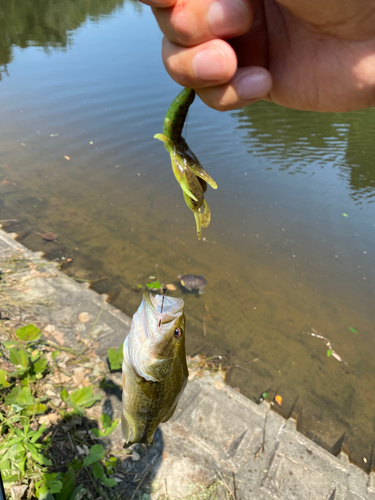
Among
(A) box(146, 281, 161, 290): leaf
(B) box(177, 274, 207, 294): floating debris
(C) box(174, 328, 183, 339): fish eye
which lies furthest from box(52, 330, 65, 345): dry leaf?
(C) box(174, 328, 183, 339): fish eye

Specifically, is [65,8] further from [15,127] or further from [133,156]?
[133,156]

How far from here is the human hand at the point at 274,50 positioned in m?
1.59

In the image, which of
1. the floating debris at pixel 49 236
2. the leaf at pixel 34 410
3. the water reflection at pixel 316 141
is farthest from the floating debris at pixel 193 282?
the water reflection at pixel 316 141

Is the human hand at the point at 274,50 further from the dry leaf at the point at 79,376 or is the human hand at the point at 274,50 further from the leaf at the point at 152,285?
the leaf at the point at 152,285

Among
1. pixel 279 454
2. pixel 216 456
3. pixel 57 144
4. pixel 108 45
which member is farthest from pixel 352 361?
pixel 108 45

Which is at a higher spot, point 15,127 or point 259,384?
point 15,127

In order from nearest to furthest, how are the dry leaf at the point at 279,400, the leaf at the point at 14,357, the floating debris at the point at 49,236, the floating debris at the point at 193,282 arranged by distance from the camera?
the leaf at the point at 14,357, the dry leaf at the point at 279,400, the floating debris at the point at 193,282, the floating debris at the point at 49,236

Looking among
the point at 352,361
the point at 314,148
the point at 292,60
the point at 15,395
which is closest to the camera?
the point at 292,60

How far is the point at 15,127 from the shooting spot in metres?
10.1

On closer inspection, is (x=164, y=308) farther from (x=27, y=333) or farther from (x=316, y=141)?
(x=316, y=141)

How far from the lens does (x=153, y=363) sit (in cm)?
198

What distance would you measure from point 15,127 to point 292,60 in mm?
10120

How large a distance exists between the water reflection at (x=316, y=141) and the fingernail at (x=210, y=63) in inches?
331

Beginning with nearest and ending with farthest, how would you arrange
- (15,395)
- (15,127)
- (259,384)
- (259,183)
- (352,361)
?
(15,395)
(259,384)
(352,361)
(259,183)
(15,127)
